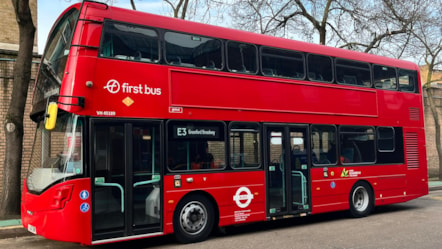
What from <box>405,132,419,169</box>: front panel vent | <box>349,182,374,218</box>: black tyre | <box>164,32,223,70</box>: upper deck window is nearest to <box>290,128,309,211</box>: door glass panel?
<box>349,182,374,218</box>: black tyre

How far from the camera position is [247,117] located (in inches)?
324

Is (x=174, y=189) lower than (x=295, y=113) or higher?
lower

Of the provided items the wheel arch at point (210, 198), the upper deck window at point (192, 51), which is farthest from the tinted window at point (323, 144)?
the upper deck window at point (192, 51)

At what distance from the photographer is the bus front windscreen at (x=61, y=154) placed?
6176mm

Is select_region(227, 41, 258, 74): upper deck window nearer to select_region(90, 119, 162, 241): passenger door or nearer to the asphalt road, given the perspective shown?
select_region(90, 119, 162, 241): passenger door

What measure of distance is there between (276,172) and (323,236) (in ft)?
5.30

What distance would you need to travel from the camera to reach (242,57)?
830 centimetres

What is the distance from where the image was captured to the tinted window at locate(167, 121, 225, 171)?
7219 millimetres

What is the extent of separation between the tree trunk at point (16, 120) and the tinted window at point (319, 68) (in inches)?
262

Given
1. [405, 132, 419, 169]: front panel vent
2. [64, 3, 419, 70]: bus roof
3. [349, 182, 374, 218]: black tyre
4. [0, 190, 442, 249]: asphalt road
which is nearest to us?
[64, 3, 419, 70]: bus roof

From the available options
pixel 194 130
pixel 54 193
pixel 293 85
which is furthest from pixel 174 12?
pixel 54 193

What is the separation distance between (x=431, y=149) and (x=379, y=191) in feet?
45.1

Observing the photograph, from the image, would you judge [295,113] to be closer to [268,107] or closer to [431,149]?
[268,107]

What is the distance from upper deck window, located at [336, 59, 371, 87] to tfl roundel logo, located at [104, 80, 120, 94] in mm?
5617
